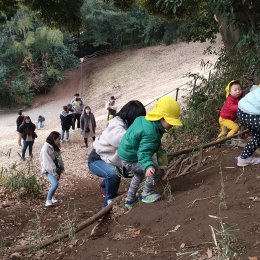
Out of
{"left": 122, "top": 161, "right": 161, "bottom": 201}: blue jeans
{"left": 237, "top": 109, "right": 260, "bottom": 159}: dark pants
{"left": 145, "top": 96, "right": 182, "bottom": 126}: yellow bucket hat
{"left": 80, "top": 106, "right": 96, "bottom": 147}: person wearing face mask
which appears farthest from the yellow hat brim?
{"left": 80, "top": 106, "right": 96, "bottom": 147}: person wearing face mask

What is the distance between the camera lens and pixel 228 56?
8.50 metres

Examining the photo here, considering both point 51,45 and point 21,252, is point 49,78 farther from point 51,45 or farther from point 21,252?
point 21,252

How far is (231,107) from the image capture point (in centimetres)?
650

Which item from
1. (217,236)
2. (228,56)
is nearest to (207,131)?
(228,56)

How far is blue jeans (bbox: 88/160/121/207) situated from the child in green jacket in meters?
0.46

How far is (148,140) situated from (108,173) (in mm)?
984

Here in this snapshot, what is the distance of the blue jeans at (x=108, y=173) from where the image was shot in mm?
5180

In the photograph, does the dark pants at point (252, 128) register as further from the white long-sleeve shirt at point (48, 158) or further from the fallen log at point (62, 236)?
the white long-sleeve shirt at point (48, 158)

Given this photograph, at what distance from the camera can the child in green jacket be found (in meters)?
4.38

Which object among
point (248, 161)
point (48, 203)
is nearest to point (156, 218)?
point (248, 161)

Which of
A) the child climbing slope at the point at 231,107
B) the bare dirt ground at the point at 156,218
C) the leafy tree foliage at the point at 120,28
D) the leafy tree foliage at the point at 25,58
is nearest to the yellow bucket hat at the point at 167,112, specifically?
the bare dirt ground at the point at 156,218

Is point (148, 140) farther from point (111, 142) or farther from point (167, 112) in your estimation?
point (111, 142)

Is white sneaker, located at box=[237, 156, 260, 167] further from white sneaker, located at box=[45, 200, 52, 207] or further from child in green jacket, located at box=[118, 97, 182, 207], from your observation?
white sneaker, located at box=[45, 200, 52, 207]

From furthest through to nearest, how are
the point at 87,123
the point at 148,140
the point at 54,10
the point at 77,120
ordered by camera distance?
the point at 77,120 → the point at 87,123 → the point at 54,10 → the point at 148,140
